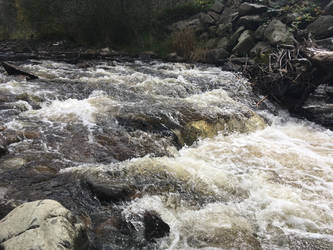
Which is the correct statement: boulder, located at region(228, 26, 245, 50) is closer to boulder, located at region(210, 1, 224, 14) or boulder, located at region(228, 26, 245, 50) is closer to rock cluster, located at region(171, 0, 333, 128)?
→ rock cluster, located at region(171, 0, 333, 128)

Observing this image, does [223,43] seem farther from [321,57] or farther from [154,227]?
[154,227]

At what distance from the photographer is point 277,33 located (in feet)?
27.3

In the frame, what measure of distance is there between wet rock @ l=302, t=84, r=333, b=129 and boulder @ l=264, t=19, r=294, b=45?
247cm

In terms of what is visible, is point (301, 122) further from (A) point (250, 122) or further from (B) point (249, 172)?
(B) point (249, 172)

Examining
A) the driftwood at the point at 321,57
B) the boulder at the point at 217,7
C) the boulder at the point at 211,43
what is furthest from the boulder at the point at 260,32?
the driftwood at the point at 321,57

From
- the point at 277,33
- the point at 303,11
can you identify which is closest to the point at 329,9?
the point at 303,11

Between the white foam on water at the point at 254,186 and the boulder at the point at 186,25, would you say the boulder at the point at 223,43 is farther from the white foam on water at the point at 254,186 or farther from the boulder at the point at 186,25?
the white foam on water at the point at 254,186

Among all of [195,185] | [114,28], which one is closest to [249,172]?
[195,185]

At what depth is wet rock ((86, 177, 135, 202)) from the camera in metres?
2.58

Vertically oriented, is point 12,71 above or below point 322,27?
below

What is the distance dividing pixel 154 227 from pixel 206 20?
11.0 meters

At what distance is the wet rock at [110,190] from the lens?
2.58 metres

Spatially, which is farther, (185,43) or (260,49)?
(185,43)

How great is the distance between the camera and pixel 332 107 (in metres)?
5.40
